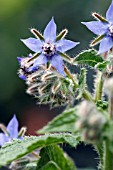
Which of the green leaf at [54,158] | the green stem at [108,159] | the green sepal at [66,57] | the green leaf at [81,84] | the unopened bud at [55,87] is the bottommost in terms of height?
the green stem at [108,159]

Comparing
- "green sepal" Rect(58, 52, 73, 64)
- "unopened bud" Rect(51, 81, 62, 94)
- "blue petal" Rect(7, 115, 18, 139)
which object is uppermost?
"green sepal" Rect(58, 52, 73, 64)

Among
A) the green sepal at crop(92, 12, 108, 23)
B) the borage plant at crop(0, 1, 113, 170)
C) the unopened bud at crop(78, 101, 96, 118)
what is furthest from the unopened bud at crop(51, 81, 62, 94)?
the unopened bud at crop(78, 101, 96, 118)

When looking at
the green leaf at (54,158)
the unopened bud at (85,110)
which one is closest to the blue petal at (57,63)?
the green leaf at (54,158)

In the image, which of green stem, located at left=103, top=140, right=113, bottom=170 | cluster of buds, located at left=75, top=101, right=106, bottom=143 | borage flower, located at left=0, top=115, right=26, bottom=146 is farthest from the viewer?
borage flower, located at left=0, top=115, right=26, bottom=146

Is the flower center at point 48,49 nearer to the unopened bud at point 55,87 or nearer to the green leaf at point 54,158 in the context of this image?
the unopened bud at point 55,87

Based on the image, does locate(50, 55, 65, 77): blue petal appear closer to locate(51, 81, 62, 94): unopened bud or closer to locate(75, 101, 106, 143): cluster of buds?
locate(51, 81, 62, 94): unopened bud

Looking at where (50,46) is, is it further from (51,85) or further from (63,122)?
(63,122)

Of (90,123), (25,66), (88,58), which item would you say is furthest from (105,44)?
(90,123)
